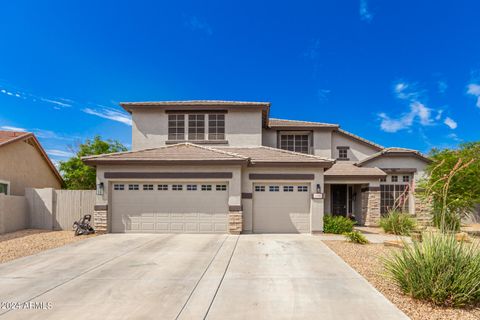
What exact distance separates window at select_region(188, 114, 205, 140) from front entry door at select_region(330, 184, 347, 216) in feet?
30.4

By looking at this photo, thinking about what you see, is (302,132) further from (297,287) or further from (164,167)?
(297,287)

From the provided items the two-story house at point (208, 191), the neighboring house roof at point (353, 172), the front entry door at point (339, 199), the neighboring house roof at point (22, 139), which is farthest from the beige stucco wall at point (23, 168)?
the front entry door at point (339, 199)

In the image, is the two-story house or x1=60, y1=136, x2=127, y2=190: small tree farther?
x1=60, y1=136, x2=127, y2=190: small tree

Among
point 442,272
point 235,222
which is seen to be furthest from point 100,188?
point 442,272

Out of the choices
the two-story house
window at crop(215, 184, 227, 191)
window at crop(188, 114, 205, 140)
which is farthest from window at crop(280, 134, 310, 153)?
window at crop(215, 184, 227, 191)

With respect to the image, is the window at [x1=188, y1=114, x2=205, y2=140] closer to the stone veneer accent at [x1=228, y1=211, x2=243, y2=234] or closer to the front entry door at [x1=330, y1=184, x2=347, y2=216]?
the stone veneer accent at [x1=228, y1=211, x2=243, y2=234]

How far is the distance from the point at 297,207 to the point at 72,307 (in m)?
10.9

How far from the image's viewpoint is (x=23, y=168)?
17906mm

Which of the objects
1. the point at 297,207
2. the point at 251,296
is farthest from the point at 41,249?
the point at 297,207

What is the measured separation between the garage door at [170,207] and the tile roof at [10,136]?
740cm

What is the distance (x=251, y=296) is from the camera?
19.6ft

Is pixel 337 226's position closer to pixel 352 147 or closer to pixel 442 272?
pixel 352 147

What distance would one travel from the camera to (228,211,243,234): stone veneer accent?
1383 cm

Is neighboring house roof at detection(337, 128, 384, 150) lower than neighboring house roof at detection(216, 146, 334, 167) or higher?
higher
